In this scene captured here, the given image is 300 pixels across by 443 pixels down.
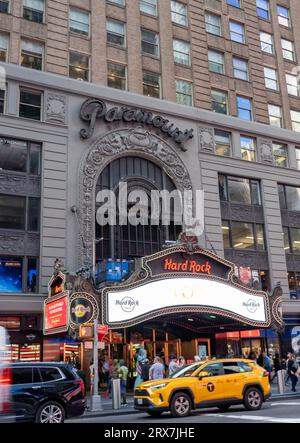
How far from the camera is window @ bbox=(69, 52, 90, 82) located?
29469 millimetres

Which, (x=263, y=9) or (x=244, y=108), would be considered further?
(x=263, y=9)

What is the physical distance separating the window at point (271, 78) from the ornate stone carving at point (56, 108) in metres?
17.6

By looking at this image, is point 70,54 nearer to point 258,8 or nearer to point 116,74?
point 116,74

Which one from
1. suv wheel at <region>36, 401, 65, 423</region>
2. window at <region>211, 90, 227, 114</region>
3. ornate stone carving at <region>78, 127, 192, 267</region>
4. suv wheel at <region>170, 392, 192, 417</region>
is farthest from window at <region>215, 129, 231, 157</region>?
suv wheel at <region>36, 401, 65, 423</region>

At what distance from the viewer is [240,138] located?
3459 cm

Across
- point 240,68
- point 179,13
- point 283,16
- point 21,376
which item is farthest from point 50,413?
point 283,16

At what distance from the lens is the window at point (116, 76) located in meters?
30.6

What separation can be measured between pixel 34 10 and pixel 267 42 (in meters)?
19.4

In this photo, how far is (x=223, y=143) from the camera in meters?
33.9

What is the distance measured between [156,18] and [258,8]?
10.7 meters

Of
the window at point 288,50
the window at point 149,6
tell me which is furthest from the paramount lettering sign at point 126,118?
the window at point 288,50

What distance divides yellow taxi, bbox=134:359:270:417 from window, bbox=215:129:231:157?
1932 centimetres

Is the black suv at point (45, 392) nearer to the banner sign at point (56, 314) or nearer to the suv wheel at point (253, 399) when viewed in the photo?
the banner sign at point (56, 314)

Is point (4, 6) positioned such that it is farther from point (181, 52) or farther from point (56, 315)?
point (56, 315)
